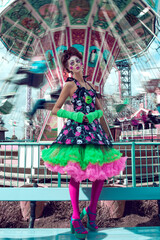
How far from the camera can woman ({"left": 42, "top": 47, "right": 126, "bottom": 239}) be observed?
5.90ft

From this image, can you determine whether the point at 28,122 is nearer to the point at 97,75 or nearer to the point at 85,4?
the point at 97,75

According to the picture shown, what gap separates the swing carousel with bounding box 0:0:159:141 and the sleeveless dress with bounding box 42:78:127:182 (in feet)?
19.3

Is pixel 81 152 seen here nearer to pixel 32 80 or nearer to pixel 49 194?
pixel 49 194

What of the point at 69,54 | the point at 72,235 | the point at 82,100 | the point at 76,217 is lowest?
the point at 72,235

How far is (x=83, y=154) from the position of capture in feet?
6.07

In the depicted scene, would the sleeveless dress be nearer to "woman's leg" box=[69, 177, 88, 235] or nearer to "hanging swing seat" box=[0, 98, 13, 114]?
"woman's leg" box=[69, 177, 88, 235]

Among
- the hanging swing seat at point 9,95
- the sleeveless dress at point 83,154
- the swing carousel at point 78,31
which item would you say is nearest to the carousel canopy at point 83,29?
the swing carousel at point 78,31

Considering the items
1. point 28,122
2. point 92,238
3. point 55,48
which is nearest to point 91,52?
point 55,48

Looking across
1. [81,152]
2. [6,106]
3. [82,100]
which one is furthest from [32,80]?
[81,152]

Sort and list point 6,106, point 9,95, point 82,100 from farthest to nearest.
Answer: point 6,106
point 9,95
point 82,100

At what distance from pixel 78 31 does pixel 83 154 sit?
951cm

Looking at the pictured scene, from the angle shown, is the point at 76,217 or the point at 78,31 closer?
the point at 76,217

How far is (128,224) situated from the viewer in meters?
4.20

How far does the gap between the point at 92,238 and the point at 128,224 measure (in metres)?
2.61
